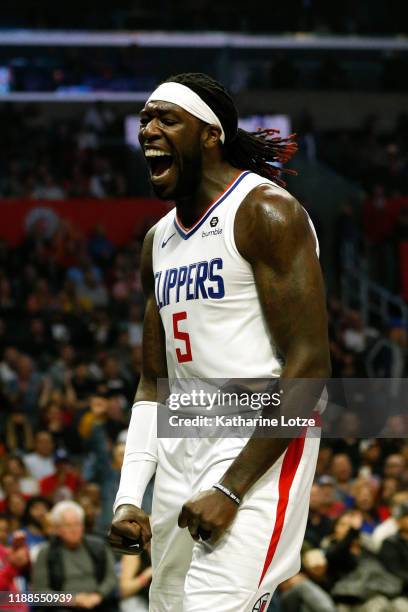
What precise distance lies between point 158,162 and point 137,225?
14175 mm

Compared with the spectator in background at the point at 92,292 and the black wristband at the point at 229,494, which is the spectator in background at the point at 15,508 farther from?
the black wristband at the point at 229,494

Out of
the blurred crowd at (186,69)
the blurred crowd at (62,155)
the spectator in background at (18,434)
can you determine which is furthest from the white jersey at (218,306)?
the blurred crowd at (186,69)

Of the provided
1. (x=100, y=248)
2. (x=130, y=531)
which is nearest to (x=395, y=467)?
(x=130, y=531)

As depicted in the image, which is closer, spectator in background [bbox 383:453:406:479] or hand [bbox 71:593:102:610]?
hand [bbox 71:593:102:610]

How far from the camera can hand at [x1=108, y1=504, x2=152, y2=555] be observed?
375cm

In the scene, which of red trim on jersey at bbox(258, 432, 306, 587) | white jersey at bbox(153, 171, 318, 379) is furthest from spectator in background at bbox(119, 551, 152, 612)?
red trim on jersey at bbox(258, 432, 306, 587)

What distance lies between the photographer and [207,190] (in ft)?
12.7

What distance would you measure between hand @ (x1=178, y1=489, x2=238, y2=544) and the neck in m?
0.92

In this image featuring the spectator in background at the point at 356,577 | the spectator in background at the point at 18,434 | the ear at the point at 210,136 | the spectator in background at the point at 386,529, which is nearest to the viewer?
the ear at the point at 210,136

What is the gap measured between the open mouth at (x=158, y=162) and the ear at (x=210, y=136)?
13 centimetres

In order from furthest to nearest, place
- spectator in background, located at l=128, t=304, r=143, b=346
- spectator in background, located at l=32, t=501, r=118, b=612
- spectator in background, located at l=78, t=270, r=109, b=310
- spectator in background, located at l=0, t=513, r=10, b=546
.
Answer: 1. spectator in background, located at l=78, t=270, r=109, b=310
2. spectator in background, located at l=128, t=304, r=143, b=346
3. spectator in background, located at l=0, t=513, r=10, b=546
4. spectator in background, located at l=32, t=501, r=118, b=612

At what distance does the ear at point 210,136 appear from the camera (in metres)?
3.85

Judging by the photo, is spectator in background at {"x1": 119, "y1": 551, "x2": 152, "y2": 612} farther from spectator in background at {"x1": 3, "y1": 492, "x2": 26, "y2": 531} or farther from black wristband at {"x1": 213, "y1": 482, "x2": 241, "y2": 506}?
black wristband at {"x1": 213, "y1": 482, "x2": 241, "y2": 506}

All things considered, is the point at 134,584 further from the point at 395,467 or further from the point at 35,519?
the point at 395,467
